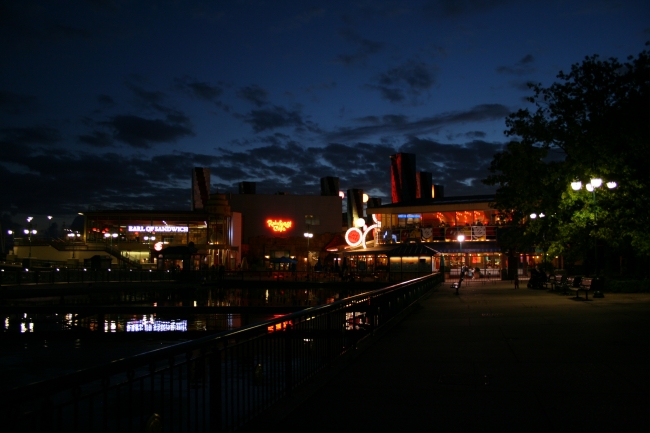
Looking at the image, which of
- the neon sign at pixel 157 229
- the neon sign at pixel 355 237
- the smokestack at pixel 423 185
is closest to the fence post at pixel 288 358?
the neon sign at pixel 355 237

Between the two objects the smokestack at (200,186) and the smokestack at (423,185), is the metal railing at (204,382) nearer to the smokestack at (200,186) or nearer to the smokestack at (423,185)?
the smokestack at (200,186)

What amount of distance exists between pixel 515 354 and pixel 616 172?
80.7ft

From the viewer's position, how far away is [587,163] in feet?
114

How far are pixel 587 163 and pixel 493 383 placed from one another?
1117 inches

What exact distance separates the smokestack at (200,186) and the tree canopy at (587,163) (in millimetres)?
63048

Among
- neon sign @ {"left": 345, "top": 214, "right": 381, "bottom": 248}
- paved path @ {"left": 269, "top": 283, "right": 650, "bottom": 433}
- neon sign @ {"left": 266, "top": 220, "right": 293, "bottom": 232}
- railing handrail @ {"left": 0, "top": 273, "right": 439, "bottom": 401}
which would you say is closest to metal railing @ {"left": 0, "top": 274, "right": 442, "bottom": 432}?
railing handrail @ {"left": 0, "top": 273, "right": 439, "bottom": 401}

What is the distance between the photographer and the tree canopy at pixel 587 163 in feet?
108

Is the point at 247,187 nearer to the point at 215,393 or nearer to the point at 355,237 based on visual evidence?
the point at 355,237

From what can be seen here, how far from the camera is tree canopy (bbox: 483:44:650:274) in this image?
33.0 metres

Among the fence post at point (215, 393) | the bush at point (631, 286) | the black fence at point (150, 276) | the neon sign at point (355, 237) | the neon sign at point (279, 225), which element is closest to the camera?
the fence post at point (215, 393)

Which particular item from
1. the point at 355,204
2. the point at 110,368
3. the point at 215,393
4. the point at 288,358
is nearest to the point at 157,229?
the point at 355,204

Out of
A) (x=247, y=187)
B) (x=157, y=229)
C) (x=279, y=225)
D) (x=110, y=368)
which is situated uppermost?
(x=247, y=187)

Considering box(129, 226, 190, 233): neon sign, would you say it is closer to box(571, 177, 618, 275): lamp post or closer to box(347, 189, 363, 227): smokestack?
box(347, 189, 363, 227): smokestack

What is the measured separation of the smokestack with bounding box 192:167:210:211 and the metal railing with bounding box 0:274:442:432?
281 ft
